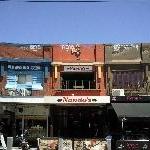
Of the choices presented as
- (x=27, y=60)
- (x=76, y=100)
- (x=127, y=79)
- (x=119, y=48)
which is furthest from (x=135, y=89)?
(x=27, y=60)

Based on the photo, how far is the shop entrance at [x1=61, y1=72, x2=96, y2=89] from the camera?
36656 mm

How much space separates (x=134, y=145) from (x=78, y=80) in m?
12.1

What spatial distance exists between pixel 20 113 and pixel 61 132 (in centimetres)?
352

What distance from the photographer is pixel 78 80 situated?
3712cm

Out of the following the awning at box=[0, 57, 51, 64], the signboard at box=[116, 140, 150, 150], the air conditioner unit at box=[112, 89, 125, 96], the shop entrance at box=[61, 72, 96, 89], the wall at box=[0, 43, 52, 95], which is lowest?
the signboard at box=[116, 140, 150, 150]

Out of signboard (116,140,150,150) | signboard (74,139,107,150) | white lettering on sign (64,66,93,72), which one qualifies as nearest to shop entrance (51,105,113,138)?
white lettering on sign (64,66,93,72)

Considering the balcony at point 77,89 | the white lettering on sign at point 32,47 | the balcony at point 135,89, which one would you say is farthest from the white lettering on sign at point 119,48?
the white lettering on sign at point 32,47

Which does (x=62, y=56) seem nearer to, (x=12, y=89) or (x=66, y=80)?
(x=66, y=80)

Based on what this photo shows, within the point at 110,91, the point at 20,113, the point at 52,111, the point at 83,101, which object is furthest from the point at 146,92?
the point at 20,113

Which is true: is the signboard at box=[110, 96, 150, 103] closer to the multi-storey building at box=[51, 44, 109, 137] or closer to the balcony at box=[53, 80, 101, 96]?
the multi-storey building at box=[51, 44, 109, 137]

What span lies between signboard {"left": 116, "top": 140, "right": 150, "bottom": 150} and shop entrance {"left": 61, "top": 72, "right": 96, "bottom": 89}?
1098cm

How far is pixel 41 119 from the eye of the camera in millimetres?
36188

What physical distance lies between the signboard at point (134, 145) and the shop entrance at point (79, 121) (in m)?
10.4

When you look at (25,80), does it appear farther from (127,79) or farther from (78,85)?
(127,79)
